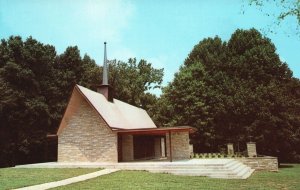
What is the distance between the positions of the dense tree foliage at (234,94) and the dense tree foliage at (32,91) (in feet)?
25.5

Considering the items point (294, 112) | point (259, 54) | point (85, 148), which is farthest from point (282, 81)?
point (85, 148)

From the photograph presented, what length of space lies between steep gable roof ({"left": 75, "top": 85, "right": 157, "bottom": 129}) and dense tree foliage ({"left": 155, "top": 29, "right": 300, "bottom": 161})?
6.14 metres

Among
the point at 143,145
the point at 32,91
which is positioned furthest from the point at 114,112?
the point at 32,91

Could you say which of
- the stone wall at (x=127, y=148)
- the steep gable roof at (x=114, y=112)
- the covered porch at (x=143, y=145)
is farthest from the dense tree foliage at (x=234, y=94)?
the stone wall at (x=127, y=148)

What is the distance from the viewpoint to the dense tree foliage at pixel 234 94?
31.6m

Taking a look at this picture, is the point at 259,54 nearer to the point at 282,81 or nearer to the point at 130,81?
the point at 282,81

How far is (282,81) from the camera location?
38281mm

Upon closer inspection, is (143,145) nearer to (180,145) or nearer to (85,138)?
(180,145)

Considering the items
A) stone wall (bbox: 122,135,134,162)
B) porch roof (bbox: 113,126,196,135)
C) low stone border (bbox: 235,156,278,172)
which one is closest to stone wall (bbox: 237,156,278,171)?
low stone border (bbox: 235,156,278,172)

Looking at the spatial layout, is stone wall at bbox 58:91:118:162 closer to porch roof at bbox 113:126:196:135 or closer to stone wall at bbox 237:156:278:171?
porch roof at bbox 113:126:196:135

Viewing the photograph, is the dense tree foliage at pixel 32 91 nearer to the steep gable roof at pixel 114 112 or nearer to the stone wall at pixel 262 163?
the steep gable roof at pixel 114 112

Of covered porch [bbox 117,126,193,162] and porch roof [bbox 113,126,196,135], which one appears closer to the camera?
porch roof [bbox 113,126,196,135]

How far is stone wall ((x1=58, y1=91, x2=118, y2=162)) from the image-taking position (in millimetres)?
23297

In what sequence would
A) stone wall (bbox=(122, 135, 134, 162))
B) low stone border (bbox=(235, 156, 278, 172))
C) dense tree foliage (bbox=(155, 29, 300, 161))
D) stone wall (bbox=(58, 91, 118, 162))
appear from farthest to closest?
dense tree foliage (bbox=(155, 29, 300, 161)) → stone wall (bbox=(122, 135, 134, 162)) → low stone border (bbox=(235, 156, 278, 172)) → stone wall (bbox=(58, 91, 118, 162))
